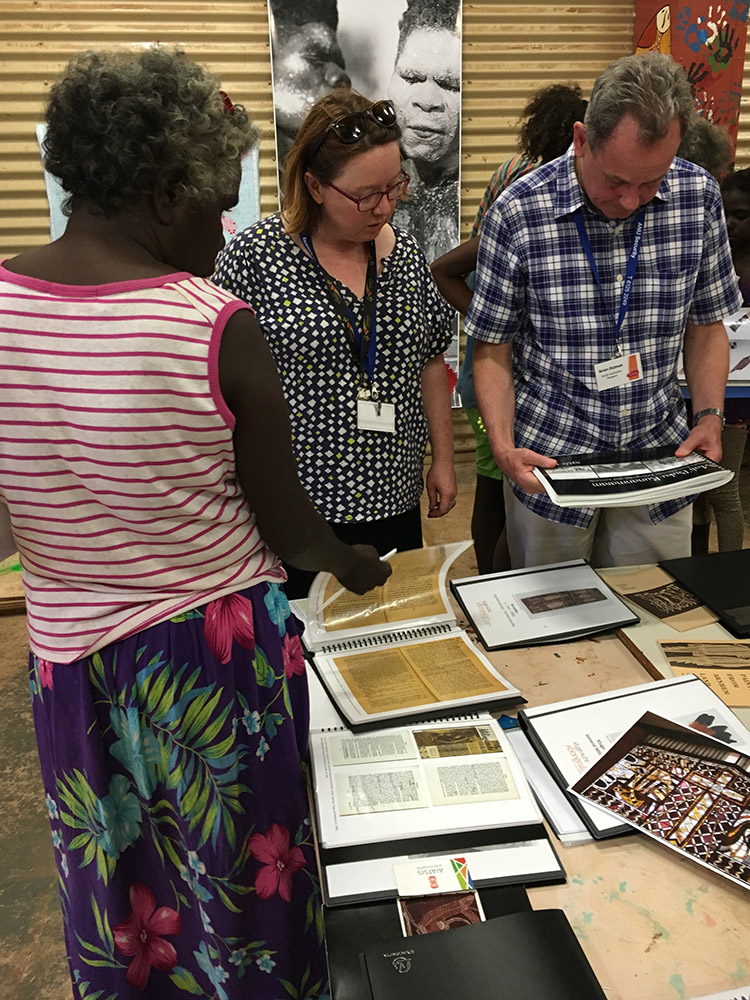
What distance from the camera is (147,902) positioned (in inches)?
50.4

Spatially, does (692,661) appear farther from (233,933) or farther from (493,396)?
(233,933)

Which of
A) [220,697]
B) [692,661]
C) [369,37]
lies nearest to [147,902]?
[220,697]

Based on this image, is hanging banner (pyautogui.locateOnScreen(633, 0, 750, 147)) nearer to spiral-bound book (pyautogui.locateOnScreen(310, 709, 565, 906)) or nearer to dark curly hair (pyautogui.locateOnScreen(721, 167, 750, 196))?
dark curly hair (pyautogui.locateOnScreen(721, 167, 750, 196))

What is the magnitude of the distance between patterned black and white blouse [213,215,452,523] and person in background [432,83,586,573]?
0.35 metres

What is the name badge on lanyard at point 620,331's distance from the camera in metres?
1.76

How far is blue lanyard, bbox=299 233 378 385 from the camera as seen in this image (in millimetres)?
1756

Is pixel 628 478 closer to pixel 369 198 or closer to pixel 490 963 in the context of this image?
pixel 369 198

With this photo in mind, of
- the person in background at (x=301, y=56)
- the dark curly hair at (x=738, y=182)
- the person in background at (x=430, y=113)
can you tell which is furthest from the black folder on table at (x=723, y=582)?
the person in background at (x=301, y=56)

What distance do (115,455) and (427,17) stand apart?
3.94 m

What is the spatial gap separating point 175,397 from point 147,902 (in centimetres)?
85

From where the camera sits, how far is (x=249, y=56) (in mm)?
4055

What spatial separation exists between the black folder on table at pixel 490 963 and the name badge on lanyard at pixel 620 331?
1189 mm

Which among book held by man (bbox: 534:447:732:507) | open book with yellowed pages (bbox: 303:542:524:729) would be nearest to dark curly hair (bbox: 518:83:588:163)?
book held by man (bbox: 534:447:732:507)

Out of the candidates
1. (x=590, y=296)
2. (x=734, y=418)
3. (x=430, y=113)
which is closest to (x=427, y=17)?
(x=430, y=113)
